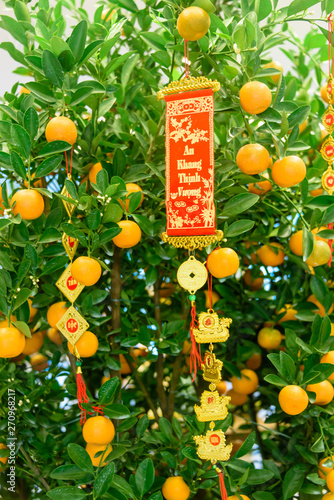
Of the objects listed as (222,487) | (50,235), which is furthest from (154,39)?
(222,487)

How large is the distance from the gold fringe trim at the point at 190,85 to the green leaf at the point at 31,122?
17 centimetres

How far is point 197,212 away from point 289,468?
432 millimetres

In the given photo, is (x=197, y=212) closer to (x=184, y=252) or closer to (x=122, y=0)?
(x=184, y=252)

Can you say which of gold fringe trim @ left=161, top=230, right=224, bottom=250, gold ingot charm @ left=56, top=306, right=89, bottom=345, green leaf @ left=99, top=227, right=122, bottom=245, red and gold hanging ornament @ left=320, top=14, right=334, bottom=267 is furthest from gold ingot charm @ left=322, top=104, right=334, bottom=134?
gold ingot charm @ left=56, top=306, right=89, bottom=345

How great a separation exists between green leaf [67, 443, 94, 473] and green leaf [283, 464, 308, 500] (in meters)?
0.28

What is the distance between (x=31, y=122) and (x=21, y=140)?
0.10ft

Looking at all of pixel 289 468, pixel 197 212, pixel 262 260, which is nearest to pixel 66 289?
pixel 197 212

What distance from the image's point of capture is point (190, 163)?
623mm

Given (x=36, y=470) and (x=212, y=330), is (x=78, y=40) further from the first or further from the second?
(x=36, y=470)

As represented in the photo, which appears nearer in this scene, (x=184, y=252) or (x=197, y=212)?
(x=197, y=212)

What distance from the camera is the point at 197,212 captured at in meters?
0.62

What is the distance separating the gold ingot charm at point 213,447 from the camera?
2.09ft

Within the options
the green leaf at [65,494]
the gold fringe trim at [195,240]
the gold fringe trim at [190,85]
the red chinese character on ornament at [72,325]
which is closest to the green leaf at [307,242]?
the gold fringe trim at [195,240]

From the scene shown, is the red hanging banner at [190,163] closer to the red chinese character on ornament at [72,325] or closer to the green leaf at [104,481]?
the red chinese character on ornament at [72,325]
